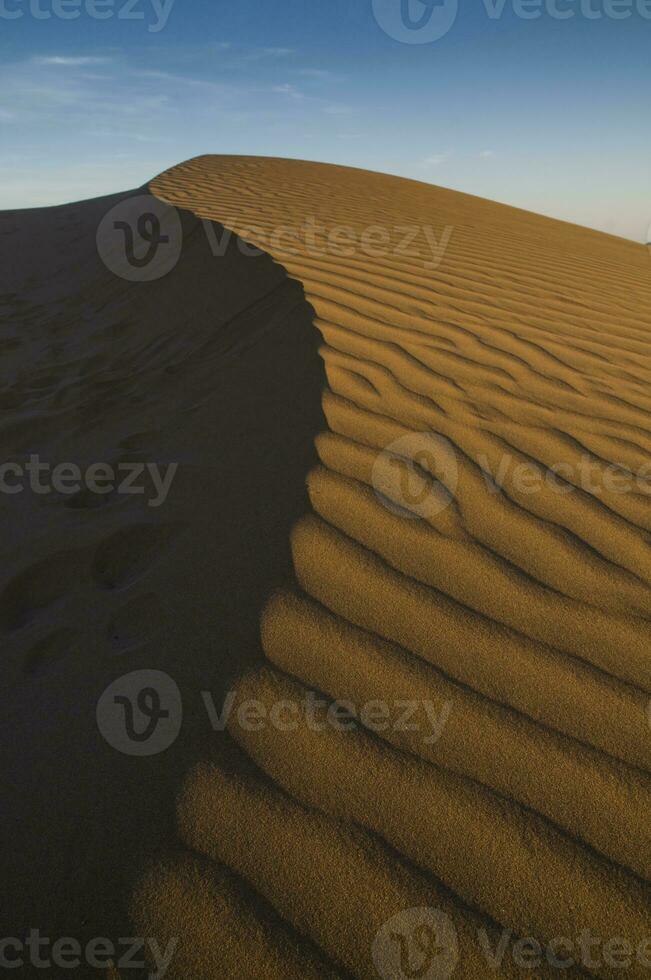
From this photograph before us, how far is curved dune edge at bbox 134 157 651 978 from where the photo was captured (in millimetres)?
1029

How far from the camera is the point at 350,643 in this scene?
1432 millimetres

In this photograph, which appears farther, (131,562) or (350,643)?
(131,562)

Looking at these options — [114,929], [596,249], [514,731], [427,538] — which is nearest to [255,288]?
[427,538]

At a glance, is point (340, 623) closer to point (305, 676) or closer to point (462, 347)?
point (305, 676)

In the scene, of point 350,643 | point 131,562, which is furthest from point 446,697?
point 131,562

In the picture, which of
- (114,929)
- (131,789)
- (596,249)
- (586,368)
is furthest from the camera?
(596,249)

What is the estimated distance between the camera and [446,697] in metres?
1.34

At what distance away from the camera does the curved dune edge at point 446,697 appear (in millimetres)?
1029

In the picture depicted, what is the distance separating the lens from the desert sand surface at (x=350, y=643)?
1.04 meters

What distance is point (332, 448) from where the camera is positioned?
2049mm

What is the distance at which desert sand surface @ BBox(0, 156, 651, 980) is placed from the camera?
1.04 meters

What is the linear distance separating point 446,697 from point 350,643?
0.77 ft

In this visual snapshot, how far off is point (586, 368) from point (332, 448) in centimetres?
152

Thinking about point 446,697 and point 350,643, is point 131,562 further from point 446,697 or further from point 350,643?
point 446,697
